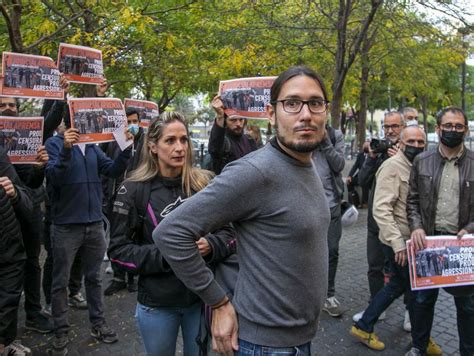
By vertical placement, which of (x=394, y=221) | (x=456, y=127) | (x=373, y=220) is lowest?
(x=373, y=220)

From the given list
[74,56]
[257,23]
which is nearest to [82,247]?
[74,56]

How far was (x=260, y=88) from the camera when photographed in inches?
155

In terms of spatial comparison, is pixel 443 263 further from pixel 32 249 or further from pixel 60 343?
pixel 32 249

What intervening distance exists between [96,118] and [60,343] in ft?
6.99

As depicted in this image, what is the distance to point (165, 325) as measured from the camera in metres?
2.50

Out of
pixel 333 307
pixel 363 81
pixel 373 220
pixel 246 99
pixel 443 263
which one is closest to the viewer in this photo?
pixel 443 263

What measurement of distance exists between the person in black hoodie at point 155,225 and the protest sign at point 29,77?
1.82 m

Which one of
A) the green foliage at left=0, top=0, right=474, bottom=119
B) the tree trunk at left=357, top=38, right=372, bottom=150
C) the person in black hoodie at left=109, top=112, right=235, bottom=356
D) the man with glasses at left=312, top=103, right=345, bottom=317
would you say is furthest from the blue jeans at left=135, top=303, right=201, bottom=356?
the tree trunk at left=357, top=38, right=372, bottom=150

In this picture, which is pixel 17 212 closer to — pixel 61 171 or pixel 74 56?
pixel 61 171

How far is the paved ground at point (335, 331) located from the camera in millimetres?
3994

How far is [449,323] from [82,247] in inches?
162

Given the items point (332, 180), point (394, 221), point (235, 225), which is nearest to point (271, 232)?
point (235, 225)

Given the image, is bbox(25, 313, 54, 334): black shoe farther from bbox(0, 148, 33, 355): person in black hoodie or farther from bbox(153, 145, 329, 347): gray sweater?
bbox(153, 145, 329, 347): gray sweater

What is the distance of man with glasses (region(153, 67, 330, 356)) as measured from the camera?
1658mm
